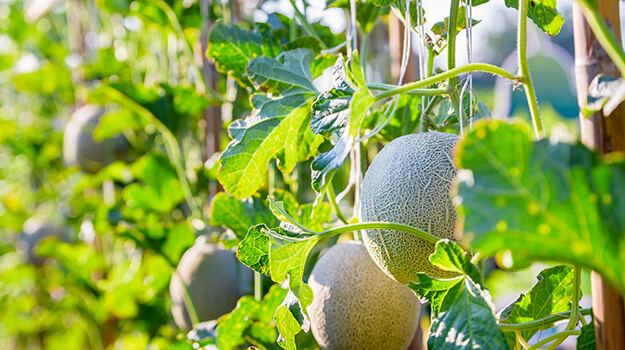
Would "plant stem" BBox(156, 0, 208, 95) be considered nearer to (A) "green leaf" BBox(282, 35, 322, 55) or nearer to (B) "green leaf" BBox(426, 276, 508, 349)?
(A) "green leaf" BBox(282, 35, 322, 55)

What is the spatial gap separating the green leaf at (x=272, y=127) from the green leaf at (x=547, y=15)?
0.24 m

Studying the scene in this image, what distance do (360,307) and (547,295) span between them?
195mm

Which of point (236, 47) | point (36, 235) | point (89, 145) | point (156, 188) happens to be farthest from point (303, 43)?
point (36, 235)

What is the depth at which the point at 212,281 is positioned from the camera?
0.97 m

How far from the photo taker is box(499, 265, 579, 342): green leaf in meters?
0.54

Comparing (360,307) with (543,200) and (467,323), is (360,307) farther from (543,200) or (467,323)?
(543,200)

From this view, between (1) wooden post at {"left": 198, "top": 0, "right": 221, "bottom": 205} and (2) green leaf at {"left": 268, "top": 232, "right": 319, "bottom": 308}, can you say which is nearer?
(2) green leaf at {"left": 268, "top": 232, "right": 319, "bottom": 308}

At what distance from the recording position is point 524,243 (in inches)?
10.7

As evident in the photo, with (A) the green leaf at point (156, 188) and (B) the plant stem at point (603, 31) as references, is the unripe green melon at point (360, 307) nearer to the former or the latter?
(B) the plant stem at point (603, 31)

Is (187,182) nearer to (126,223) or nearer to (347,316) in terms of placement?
(126,223)

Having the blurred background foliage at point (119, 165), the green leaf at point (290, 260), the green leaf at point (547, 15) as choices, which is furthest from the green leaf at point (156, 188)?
the green leaf at point (547, 15)

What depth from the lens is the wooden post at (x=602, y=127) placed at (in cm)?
42

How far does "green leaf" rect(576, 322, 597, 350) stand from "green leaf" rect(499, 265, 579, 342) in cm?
7

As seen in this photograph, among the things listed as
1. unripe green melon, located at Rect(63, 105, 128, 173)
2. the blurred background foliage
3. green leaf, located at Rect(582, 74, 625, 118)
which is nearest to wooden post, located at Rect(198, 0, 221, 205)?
the blurred background foliage
